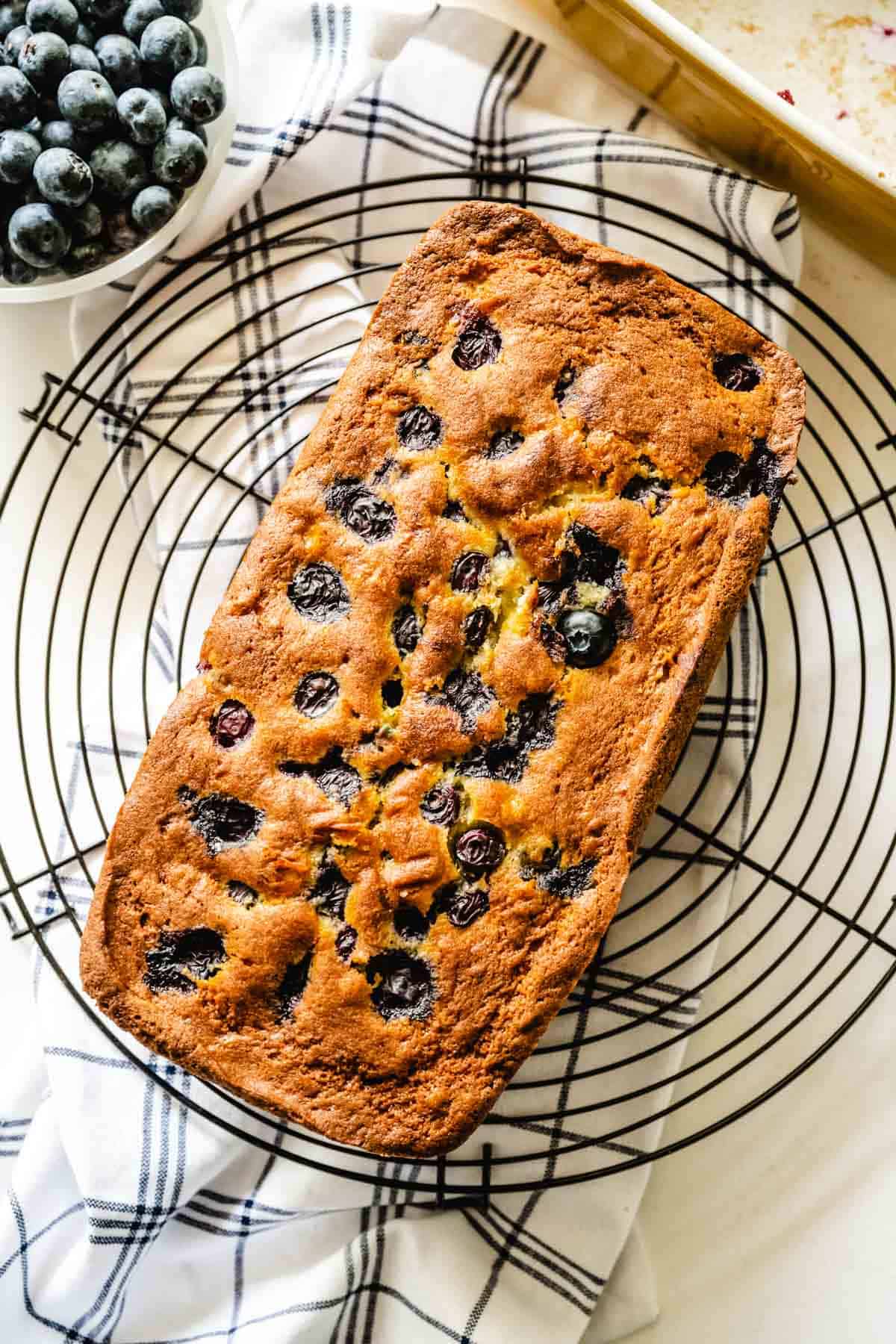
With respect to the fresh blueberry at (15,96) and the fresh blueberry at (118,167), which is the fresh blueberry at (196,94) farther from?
the fresh blueberry at (15,96)

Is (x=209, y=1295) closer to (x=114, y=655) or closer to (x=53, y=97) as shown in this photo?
(x=114, y=655)

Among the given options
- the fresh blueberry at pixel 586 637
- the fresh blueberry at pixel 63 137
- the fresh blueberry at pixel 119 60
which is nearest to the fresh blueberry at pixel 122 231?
the fresh blueberry at pixel 63 137

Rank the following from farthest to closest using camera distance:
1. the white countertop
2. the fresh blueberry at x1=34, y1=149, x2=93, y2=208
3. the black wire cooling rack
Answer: the white countertop, the black wire cooling rack, the fresh blueberry at x1=34, y1=149, x2=93, y2=208

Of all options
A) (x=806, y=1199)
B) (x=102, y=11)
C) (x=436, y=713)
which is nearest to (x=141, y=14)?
(x=102, y=11)

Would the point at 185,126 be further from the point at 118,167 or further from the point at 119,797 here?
the point at 119,797

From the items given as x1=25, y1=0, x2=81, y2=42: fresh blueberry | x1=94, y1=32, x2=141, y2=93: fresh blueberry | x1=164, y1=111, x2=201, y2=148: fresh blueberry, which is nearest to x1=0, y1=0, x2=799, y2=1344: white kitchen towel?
x1=164, y1=111, x2=201, y2=148: fresh blueberry

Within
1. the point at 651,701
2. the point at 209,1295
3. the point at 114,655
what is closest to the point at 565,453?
the point at 651,701

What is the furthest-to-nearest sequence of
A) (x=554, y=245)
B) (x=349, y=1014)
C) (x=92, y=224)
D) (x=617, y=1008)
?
(x=617, y=1008)
(x=92, y=224)
(x=554, y=245)
(x=349, y=1014)

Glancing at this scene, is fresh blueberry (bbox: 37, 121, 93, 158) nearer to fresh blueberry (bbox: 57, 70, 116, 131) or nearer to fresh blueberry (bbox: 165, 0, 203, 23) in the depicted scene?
fresh blueberry (bbox: 57, 70, 116, 131)
